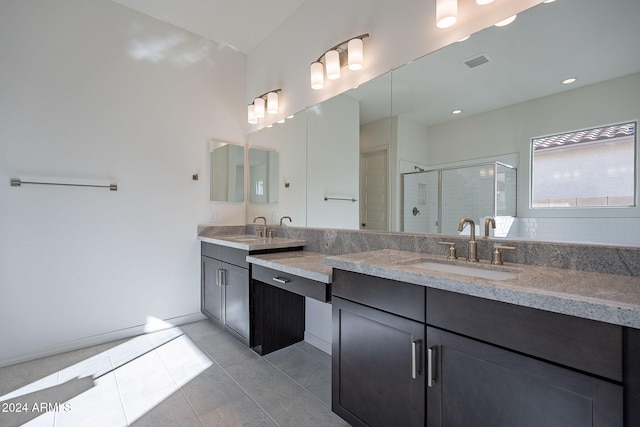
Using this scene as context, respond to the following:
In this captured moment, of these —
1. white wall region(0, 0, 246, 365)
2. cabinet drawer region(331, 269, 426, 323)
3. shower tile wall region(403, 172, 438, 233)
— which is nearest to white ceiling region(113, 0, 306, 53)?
white wall region(0, 0, 246, 365)

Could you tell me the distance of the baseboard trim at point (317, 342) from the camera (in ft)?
7.28

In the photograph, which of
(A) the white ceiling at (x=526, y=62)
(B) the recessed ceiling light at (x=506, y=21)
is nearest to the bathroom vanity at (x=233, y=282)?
(A) the white ceiling at (x=526, y=62)

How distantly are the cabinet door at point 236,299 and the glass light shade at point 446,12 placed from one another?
1.89 metres

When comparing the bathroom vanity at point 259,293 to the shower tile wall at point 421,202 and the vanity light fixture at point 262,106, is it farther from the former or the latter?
the vanity light fixture at point 262,106

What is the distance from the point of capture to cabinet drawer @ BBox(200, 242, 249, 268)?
2.15 metres

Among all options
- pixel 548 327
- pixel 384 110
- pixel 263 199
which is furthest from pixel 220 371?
pixel 384 110

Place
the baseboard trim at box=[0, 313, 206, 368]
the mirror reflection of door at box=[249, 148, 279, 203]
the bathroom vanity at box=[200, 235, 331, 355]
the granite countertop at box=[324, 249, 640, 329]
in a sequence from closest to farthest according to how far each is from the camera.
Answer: the granite countertop at box=[324, 249, 640, 329], the bathroom vanity at box=[200, 235, 331, 355], the baseboard trim at box=[0, 313, 206, 368], the mirror reflection of door at box=[249, 148, 279, 203]

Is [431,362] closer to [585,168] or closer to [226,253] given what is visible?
[585,168]

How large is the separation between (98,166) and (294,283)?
6.41ft

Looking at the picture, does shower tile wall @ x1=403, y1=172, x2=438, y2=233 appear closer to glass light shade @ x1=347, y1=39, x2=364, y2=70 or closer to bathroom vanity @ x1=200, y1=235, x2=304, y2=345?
glass light shade @ x1=347, y1=39, x2=364, y2=70

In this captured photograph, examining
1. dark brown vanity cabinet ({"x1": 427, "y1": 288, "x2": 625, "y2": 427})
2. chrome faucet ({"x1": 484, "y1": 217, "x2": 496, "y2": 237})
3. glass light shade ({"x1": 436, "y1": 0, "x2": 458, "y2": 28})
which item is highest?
glass light shade ({"x1": 436, "y1": 0, "x2": 458, "y2": 28})

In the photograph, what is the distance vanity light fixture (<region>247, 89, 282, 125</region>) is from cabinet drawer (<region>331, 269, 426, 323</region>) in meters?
1.90

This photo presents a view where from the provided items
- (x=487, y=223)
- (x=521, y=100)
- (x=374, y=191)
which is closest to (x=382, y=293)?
(x=487, y=223)

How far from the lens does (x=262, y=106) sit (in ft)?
9.32
